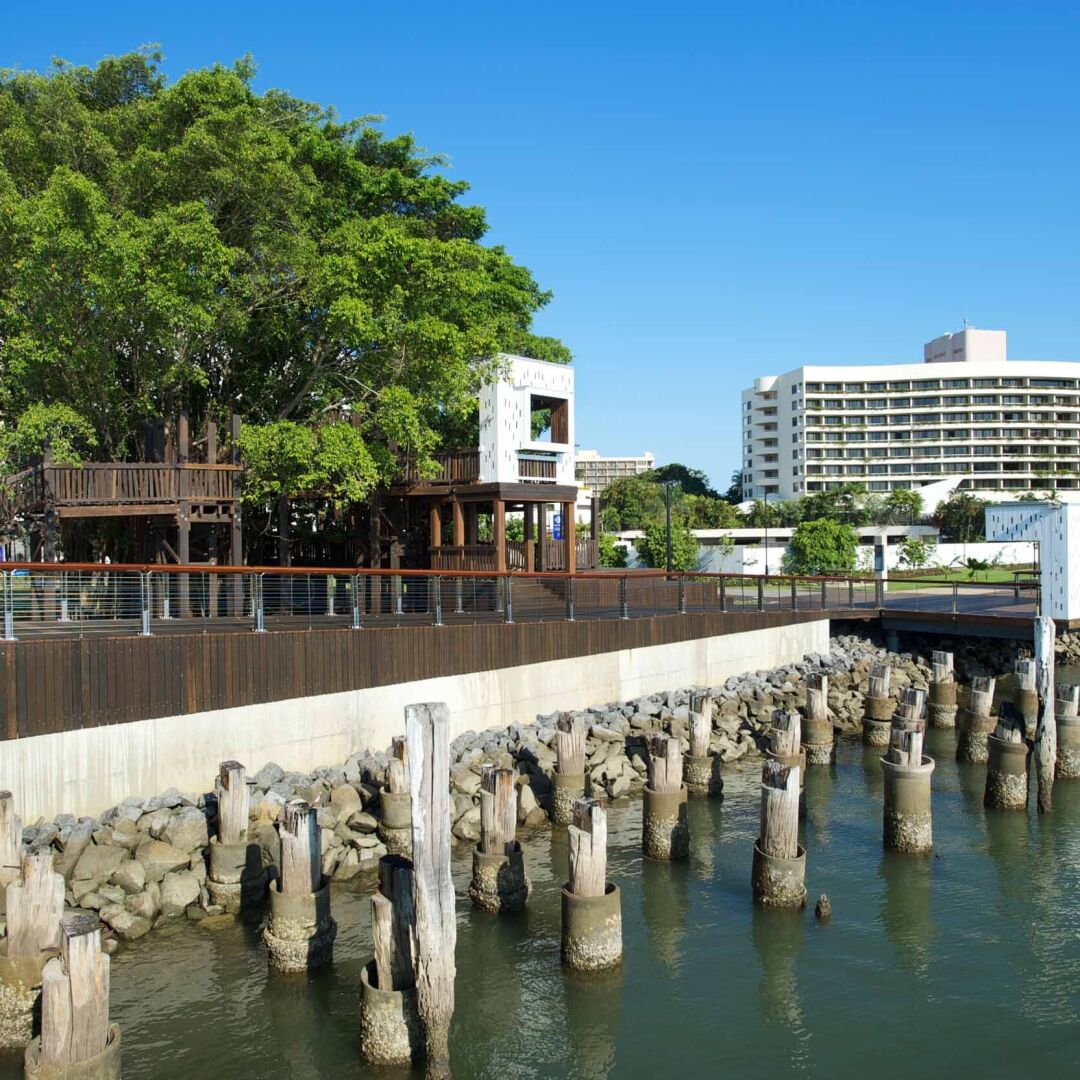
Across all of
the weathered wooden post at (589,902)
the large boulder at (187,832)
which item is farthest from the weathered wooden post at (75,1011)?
the weathered wooden post at (589,902)

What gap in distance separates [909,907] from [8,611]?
12.2 m

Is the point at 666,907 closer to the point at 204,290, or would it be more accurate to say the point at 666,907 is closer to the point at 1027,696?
the point at 1027,696

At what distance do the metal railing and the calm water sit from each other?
4569 millimetres

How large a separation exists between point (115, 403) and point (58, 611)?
1119 centimetres

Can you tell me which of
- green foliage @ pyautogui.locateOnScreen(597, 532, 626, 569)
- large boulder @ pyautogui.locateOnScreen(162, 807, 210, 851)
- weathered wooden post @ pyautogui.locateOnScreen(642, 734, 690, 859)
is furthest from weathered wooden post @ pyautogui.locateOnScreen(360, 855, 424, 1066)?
green foliage @ pyautogui.locateOnScreen(597, 532, 626, 569)

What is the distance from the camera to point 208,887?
506 inches

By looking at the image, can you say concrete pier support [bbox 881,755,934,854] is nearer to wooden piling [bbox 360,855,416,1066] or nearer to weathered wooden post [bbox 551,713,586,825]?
weathered wooden post [bbox 551,713,586,825]

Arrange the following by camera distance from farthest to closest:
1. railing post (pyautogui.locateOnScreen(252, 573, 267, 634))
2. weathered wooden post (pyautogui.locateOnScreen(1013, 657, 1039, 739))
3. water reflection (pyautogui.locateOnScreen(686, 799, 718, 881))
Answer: weathered wooden post (pyautogui.locateOnScreen(1013, 657, 1039, 739)) < railing post (pyautogui.locateOnScreen(252, 573, 267, 634)) < water reflection (pyautogui.locateOnScreen(686, 799, 718, 881))

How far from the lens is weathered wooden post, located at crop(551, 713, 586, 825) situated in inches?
645

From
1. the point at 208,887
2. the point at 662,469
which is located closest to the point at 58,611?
the point at 208,887

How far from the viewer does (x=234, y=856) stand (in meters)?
12.9

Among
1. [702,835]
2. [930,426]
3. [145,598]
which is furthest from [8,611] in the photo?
[930,426]

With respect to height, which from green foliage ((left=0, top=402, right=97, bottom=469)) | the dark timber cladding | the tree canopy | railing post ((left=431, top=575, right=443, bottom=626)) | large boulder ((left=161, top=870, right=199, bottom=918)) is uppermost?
the tree canopy

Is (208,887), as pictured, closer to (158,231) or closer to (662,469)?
(158,231)
